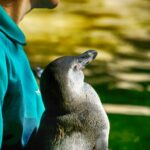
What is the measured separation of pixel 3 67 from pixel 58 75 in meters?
0.16

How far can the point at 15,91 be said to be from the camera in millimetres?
2525

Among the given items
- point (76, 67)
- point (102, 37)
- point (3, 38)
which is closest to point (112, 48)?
point (102, 37)

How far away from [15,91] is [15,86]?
0.01m

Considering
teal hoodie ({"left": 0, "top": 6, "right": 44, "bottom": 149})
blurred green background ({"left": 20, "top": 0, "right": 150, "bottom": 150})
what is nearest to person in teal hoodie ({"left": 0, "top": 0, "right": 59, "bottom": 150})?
teal hoodie ({"left": 0, "top": 6, "right": 44, "bottom": 149})

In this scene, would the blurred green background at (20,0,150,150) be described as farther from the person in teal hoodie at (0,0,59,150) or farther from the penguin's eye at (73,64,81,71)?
the penguin's eye at (73,64,81,71)

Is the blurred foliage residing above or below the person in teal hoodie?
below

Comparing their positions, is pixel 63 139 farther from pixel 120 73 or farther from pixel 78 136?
pixel 120 73

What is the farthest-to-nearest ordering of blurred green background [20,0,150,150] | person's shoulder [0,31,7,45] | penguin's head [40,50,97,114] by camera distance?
1. blurred green background [20,0,150,150]
2. person's shoulder [0,31,7,45]
3. penguin's head [40,50,97,114]

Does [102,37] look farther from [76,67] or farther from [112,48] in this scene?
[76,67]

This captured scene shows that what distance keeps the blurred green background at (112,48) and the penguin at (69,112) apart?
128 inches

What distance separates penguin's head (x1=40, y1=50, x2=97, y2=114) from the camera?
7.90 ft

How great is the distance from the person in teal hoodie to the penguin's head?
0.34 ft

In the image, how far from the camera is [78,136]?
2.49m

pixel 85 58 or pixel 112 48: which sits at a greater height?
pixel 85 58
